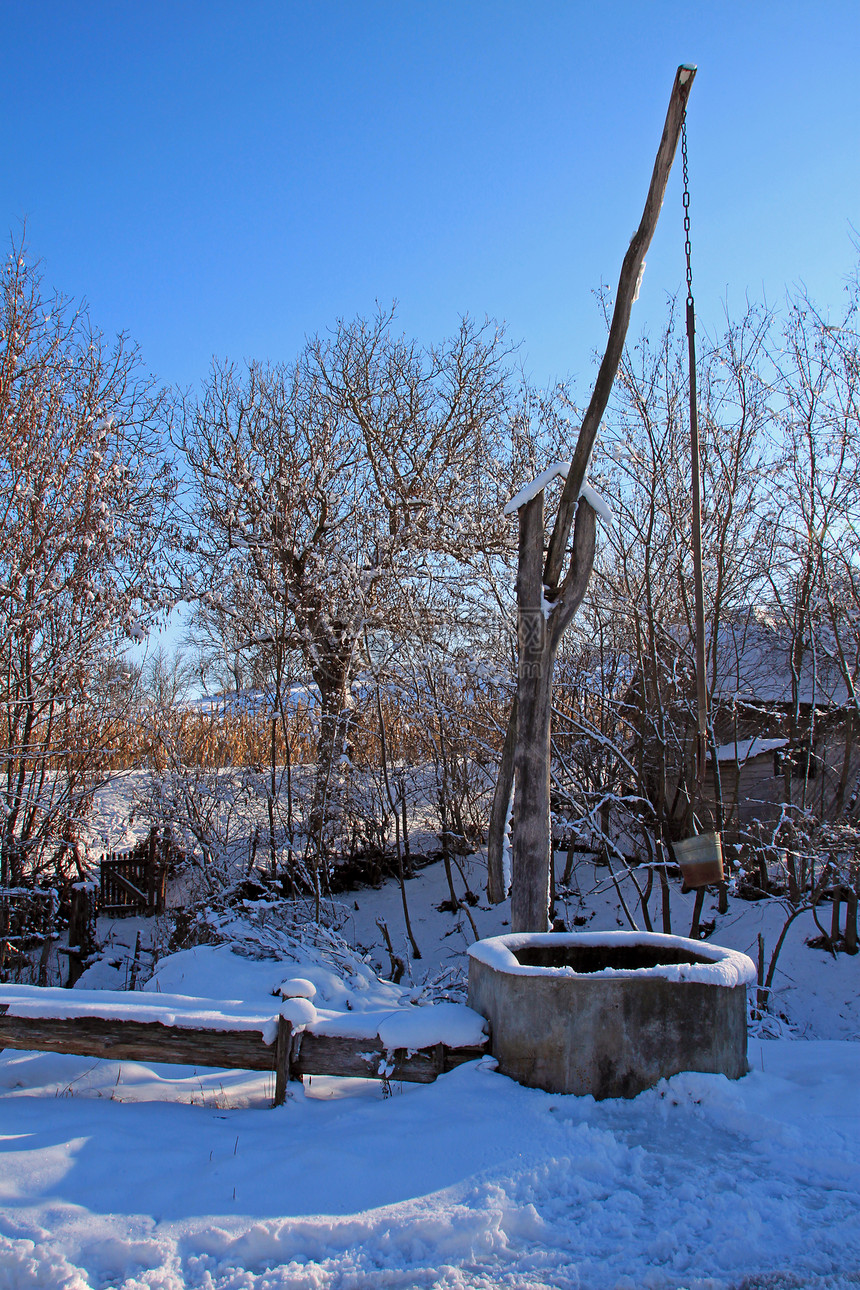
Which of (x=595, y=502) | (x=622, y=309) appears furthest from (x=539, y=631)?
(x=622, y=309)

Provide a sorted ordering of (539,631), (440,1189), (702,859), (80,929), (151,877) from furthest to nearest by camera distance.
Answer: (151,877) → (80,929) → (539,631) → (702,859) → (440,1189)

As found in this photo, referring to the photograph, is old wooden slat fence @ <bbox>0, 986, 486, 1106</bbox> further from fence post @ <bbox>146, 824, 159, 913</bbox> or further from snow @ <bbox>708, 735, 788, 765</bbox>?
snow @ <bbox>708, 735, 788, 765</bbox>

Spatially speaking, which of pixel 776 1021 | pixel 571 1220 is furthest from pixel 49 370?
pixel 776 1021

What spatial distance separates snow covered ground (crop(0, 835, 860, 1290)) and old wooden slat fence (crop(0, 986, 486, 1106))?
0.44 ft

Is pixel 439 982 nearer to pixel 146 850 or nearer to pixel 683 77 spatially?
pixel 146 850

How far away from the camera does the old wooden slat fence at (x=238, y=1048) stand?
4.34 m

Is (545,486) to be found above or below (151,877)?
above

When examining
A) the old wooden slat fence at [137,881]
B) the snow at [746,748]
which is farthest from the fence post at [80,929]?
the snow at [746,748]

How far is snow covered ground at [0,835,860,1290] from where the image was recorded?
283 centimetres

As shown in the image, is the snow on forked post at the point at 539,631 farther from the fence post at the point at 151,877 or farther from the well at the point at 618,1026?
the fence post at the point at 151,877

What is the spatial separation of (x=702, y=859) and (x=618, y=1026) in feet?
3.34

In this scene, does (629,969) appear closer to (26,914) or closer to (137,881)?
(26,914)

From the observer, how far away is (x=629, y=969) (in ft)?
15.2

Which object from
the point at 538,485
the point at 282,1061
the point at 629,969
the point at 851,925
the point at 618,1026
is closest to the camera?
the point at 618,1026
